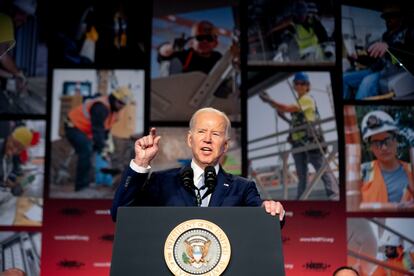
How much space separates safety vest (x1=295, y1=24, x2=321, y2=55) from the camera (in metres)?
4.21

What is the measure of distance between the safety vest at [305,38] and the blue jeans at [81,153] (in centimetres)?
172

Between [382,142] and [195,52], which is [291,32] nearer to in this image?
[195,52]

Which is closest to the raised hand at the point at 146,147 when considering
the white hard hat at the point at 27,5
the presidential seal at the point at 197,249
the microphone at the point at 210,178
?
the microphone at the point at 210,178

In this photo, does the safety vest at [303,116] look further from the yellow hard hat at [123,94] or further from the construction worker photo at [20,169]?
the construction worker photo at [20,169]

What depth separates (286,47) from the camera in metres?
4.21

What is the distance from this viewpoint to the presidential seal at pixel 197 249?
52.0 inches

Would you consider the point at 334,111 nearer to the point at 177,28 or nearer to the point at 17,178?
the point at 177,28

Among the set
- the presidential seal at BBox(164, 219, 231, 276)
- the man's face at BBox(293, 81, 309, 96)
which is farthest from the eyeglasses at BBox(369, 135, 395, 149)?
the presidential seal at BBox(164, 219, 231, 276)

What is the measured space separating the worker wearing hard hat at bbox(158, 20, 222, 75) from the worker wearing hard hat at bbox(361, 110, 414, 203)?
4.02ft

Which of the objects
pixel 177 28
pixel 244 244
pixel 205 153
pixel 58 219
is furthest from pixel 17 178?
pixel 244 244

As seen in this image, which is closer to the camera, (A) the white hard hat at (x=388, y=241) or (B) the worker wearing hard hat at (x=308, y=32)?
(A) the white hard hat at (x=388, y=241)

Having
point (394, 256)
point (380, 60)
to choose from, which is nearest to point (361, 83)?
point (380, 60)

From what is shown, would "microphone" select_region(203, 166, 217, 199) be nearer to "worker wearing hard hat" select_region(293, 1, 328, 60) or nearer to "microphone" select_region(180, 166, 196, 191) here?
"microphone" select_region(180, 166, 196, 191)

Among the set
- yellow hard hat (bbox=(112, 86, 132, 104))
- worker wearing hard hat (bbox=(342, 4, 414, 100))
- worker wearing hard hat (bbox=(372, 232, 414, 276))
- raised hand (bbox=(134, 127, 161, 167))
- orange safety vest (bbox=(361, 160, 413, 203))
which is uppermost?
worker wearing hard hat (bbox=(342, 4, 414, 100))
